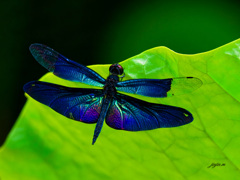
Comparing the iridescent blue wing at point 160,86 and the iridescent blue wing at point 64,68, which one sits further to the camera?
the iridescent blue wing at point 64,68

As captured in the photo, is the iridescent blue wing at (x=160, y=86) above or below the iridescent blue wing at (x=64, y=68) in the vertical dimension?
above

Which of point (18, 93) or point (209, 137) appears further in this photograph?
point (18, 93)

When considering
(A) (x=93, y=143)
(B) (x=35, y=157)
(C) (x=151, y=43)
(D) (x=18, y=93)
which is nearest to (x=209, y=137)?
(A) (x=93, y=143)

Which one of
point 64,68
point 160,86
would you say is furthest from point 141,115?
point 64,68

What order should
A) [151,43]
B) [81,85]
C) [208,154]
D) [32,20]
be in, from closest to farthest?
[208,154] < [81,85] < [151,43] < [32,20]

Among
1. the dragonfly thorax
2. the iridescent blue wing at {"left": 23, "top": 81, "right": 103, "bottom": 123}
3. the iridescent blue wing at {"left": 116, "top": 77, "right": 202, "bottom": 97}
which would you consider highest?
the iridescent blue wing at {"left": 116, "top": 77, "right": 202, "bottom": 97}

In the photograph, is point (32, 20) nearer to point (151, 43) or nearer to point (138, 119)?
point (151, 43)

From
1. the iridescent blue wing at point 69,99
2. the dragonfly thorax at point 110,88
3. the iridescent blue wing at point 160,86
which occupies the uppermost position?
the iridescent blue wing at point 160,86

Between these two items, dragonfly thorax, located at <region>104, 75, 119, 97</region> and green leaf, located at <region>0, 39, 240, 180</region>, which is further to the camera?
dragonfly thorax, located at <region>104, 75, 119, 97</region>
